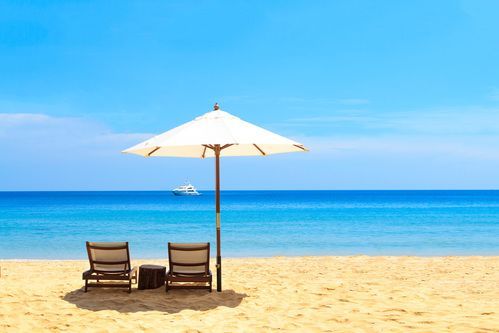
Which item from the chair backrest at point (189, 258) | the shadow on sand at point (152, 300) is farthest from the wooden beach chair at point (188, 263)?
the shadow on sand at point (152, 300)

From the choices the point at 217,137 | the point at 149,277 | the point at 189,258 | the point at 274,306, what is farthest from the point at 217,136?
the point at 149,277

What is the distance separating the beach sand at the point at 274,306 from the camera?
5.55 meters

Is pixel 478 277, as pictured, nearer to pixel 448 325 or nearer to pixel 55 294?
pixel 448 325

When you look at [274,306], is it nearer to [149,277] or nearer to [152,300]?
[152,300]

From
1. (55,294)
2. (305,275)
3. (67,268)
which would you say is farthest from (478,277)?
(67,268)

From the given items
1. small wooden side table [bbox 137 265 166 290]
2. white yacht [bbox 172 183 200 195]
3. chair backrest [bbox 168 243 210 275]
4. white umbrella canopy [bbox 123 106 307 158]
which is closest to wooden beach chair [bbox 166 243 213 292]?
chair backrest [bbox 168 243 210 275]

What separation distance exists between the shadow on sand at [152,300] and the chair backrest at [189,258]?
0.36 meters

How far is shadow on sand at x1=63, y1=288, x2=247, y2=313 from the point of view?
6406mm

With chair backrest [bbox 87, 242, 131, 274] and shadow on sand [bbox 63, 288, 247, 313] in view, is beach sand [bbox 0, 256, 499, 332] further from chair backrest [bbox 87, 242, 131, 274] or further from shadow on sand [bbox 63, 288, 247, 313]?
chair backrest [bbox 87, 242, 131, 274]

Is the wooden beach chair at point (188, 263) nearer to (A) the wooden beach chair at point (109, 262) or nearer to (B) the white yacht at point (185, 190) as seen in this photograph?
(A) the wooden beach chair at point (109, 262)

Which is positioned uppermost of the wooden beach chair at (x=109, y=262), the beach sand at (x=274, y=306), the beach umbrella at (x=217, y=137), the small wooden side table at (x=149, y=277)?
the beach umbrella at (x=217, y=137)

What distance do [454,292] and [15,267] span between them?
983 cm

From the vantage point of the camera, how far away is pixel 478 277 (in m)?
9.61

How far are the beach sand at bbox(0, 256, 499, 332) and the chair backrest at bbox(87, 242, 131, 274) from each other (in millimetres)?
365
